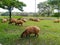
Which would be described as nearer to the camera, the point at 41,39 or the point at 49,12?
the point at 41,39

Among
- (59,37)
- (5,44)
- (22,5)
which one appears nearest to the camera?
(5,44)

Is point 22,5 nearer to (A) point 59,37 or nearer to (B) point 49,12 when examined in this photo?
(A) point 59,37

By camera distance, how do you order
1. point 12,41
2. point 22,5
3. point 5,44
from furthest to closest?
1. point 22,5
2. point 12,41
3. point 5,44

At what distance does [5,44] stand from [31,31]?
230 cm

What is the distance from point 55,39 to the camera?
14.8 meters

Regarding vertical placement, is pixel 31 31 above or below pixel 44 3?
below

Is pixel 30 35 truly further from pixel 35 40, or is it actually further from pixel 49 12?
pixel 49 12

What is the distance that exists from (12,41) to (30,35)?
1755 mm

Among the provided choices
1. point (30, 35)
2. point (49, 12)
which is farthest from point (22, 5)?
point (49, 12)

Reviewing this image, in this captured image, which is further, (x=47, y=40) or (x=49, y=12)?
(x=49, y=12)

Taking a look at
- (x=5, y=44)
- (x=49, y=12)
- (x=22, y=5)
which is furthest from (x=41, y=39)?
(x=49, y=12)

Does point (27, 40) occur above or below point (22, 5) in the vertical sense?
below

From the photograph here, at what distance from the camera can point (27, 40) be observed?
47.1 feet

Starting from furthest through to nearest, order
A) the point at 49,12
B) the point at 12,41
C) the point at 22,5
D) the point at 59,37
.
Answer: the point at 49,12 → the point at 22,5 → the point at 59,37 → the point at 12,41
